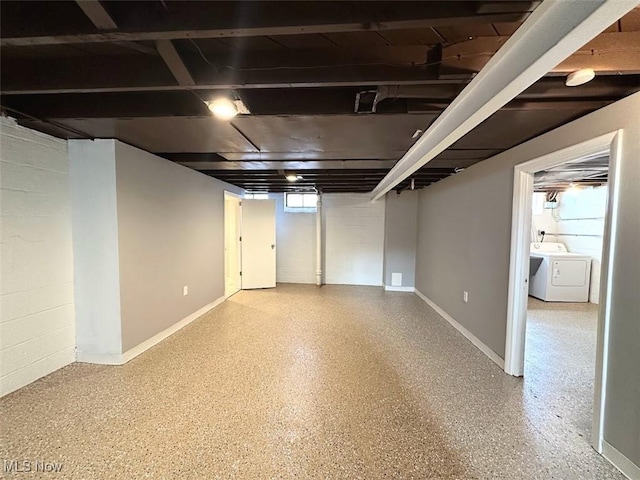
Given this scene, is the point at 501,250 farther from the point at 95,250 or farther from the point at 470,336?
the point at 95,250

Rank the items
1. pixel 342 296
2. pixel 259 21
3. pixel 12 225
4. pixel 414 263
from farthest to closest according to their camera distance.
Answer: pixel 414 263 < pixel 342 296 < pixel 12 225 < pixel 259 21

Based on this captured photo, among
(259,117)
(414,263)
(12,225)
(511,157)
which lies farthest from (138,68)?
(414,263)

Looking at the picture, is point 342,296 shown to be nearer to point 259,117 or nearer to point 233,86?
point 259,117

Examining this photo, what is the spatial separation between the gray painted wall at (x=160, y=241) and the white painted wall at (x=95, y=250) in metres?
0.06

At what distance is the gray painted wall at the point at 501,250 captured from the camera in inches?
61.4

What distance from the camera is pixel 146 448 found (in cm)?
173

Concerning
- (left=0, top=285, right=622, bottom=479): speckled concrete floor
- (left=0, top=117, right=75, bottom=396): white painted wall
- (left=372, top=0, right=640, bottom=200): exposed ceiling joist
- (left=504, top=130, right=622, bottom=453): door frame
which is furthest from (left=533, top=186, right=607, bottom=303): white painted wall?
(left=0, top=117, right=75, bottom=396): white painted wall

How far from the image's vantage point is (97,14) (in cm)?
112

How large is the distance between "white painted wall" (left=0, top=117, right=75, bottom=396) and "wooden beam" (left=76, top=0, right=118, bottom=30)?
171cm

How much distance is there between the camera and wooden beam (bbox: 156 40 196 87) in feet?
4.50

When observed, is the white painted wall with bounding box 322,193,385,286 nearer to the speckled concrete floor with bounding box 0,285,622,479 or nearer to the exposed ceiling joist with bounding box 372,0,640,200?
the speckled concrete floor with bounding box 0,285,622,479

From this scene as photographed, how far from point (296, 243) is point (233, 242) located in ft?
4.42

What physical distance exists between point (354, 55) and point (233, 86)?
2.12ft

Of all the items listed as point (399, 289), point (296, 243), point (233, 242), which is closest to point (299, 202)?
point (296, 243)
